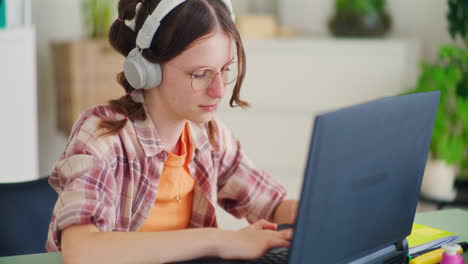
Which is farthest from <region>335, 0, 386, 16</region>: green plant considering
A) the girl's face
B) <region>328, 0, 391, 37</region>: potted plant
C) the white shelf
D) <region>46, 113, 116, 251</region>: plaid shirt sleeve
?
<region>46, 113, 116, 251</region>: plaid shirt sleeve

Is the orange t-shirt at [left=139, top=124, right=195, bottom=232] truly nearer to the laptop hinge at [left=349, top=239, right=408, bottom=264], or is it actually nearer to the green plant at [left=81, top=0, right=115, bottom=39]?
the laptop hinge at [left=349, top=239, right=408, bottom=264]

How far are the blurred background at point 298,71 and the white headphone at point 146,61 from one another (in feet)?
7.31

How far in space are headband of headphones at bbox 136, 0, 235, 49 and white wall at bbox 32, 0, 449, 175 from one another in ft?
8.60

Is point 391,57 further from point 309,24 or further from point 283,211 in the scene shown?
point 283,211

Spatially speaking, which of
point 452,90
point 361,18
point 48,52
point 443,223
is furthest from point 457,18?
point 48,52

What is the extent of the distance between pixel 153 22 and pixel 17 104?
173 cm

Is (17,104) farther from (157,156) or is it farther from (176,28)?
(176,28)

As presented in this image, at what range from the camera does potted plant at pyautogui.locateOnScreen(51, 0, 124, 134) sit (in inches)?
140

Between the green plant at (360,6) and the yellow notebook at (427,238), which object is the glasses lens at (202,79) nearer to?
the yellow notebook at (427,238)

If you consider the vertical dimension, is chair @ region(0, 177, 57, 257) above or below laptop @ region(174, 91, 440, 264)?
below

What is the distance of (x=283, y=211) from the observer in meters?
1.57

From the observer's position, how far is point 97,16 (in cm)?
371

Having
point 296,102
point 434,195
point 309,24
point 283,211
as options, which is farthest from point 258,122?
point 283,211

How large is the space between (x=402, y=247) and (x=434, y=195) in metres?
2.31
